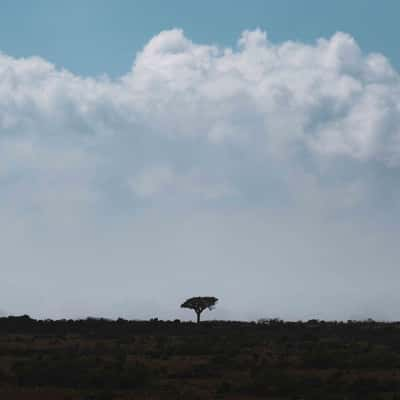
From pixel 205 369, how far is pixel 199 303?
2106 inches

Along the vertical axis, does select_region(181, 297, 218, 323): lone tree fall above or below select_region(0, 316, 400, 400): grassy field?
above

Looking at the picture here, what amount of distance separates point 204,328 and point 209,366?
116 ft

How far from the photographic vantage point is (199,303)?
89188 mm

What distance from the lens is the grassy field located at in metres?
28.8

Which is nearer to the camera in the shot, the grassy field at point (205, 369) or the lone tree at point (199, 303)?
the grassy field at point (205, 369)

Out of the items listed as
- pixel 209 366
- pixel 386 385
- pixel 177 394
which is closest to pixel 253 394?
pixel 177 394

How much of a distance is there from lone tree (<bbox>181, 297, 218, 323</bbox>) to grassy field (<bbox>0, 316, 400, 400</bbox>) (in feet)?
91.6

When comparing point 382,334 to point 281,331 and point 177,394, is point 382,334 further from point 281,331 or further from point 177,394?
point 177,394

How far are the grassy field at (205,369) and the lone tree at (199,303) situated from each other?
27913 millimetres

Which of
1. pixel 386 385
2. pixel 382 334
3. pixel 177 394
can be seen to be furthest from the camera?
pixel 382 334

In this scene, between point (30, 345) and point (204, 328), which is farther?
point (204, 328)

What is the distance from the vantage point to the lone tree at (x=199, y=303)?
89000 mm

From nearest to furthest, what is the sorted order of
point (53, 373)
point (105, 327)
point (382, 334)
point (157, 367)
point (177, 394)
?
1. point (177, 394)
2. point (53, 373)
3. point (157, 367)
4. point (382, 334)
5. point (105, 327)

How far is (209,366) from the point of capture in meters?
36.9
